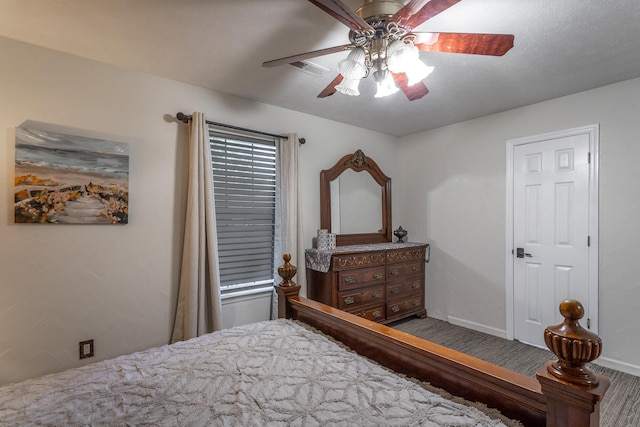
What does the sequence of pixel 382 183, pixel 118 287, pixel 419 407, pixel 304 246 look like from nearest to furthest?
pixel 419 407 → pixel 118 287 → pixel 304 246 → pixel 382 183

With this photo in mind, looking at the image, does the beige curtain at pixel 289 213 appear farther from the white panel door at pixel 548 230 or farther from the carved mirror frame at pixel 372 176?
the white panel door at pixel 548 230

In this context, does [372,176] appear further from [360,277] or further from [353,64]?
[353,64]

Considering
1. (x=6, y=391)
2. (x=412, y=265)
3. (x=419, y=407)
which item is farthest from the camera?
(x=412, y=265)

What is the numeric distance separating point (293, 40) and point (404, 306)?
122 inches

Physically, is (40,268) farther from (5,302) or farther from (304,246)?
(304,246)

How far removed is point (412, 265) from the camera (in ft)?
12.6

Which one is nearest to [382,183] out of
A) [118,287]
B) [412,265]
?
[412,265]

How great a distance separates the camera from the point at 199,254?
2557mm

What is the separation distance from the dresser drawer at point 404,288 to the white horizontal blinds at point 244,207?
142 centimetres

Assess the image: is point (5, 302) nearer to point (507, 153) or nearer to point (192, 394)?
point (192, 394)

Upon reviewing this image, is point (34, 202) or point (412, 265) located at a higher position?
point (34, 202)

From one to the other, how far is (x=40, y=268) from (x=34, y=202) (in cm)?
44

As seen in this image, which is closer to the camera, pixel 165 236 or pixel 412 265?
pixel 165 236

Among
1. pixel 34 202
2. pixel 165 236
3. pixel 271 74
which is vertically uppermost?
pixel 271 74
